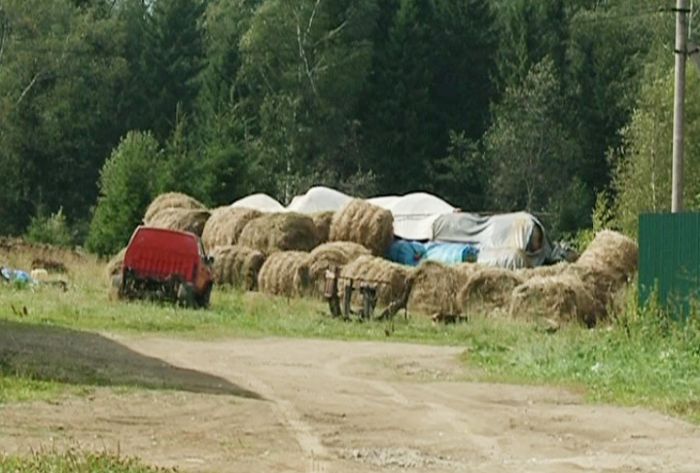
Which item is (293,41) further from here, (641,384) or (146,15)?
(641,384)

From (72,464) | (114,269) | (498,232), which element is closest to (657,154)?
(498,232)

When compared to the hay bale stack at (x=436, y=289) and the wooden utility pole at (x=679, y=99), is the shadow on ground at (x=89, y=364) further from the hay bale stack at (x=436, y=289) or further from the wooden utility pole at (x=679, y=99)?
the hay bale stack at (x=436, y=289)

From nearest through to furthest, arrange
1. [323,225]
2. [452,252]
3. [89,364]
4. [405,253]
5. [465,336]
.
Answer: [89,364]
[465,336]
[323,225]
[405,253]
[452,252]

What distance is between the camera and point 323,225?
41500 millimetres

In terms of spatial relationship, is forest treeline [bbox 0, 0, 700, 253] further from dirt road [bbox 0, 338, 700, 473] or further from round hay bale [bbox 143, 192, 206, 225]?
dirt road [bbox 0, 338, 700, 473]

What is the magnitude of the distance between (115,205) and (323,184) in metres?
16.0

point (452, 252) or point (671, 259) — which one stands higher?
point (452, 252)

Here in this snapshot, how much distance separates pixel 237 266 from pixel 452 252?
25.1 ft

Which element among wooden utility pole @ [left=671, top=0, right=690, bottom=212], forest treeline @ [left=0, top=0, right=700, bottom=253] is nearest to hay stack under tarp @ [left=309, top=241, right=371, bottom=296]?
wooden utility pole @ [left=671, top=0, right=690, bottom=212]

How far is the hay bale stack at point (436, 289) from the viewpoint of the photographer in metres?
33.8

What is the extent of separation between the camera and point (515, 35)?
68500mm

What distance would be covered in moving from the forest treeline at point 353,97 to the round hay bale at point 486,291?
1073 inches

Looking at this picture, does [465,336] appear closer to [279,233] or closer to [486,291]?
[486,291]

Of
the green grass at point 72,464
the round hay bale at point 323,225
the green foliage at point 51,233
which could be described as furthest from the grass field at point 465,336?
the green foliage at point 51,233
